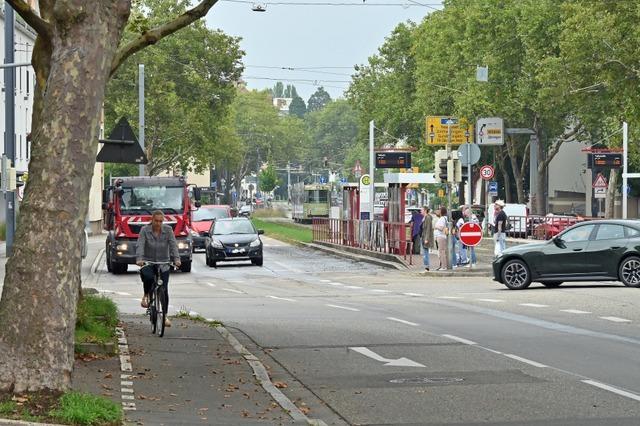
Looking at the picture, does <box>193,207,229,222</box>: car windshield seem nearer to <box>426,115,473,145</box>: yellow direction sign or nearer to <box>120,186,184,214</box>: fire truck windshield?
<box>426,115,473,145</box>: yellow direction sign

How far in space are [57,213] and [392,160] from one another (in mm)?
45003

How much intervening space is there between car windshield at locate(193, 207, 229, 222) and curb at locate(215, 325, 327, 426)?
37.6 m

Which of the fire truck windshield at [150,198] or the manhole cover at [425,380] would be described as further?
the fire truck windshield at [150,198]

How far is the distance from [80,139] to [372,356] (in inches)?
242

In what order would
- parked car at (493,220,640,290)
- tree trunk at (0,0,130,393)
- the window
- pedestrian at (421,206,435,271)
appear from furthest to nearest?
pedestrian at (421,206,435,271) → the window → parked car at (493,220,640,290) → tree trunk at (0,0,130,393)

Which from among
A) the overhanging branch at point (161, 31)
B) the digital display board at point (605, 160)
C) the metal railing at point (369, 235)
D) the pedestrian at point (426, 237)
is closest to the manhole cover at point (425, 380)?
the overhanging branch at point (161, 31)

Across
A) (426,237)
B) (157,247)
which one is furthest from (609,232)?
(157,247)

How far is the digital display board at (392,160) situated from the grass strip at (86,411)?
4522cm

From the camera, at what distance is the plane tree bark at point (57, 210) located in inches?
405

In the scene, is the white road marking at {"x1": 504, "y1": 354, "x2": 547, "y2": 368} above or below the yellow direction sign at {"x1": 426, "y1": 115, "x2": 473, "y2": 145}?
below

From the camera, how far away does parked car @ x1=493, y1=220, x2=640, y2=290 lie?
89.7 ft

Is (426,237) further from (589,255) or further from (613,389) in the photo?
(613,389)

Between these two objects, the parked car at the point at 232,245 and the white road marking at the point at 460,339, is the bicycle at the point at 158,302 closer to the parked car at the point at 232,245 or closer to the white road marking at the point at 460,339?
the white road marking at the point at 460,339

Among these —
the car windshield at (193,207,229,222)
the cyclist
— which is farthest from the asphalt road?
the car windshield at (193,207,229,222)
